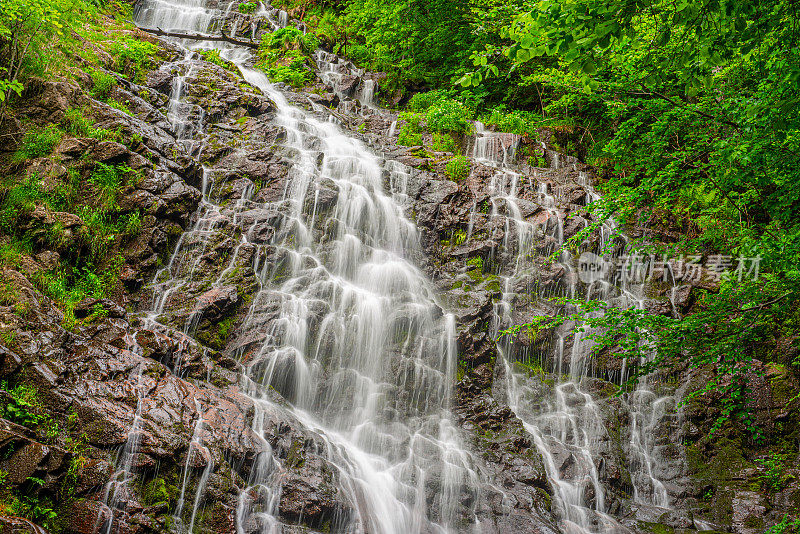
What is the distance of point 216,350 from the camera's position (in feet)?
27.4

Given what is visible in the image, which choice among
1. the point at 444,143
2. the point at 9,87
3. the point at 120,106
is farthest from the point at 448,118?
the point at 9,87

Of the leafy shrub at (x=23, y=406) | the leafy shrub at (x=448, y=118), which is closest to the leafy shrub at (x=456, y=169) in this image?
the leafy shrub at (x=448, y=118)

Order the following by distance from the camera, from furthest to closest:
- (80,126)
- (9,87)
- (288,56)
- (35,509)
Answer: (288,56)
(80,126)
(9,87)
(35,509)

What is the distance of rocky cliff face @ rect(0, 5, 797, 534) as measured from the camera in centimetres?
564

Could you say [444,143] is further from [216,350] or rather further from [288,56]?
[216,350]

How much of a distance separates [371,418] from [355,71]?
17877mm

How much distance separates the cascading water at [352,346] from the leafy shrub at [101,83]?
11.0ft

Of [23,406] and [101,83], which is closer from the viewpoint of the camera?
[23,406]

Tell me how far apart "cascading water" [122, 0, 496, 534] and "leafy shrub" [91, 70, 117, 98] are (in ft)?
11.0

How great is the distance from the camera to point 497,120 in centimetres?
1744

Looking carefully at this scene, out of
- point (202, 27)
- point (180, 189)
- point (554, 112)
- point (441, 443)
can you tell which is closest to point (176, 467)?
point (441, 443)

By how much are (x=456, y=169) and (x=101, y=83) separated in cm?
944

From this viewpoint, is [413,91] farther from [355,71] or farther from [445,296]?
[445,296]

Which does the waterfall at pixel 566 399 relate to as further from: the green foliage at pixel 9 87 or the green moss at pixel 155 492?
the green foliage at pixel 9 87
